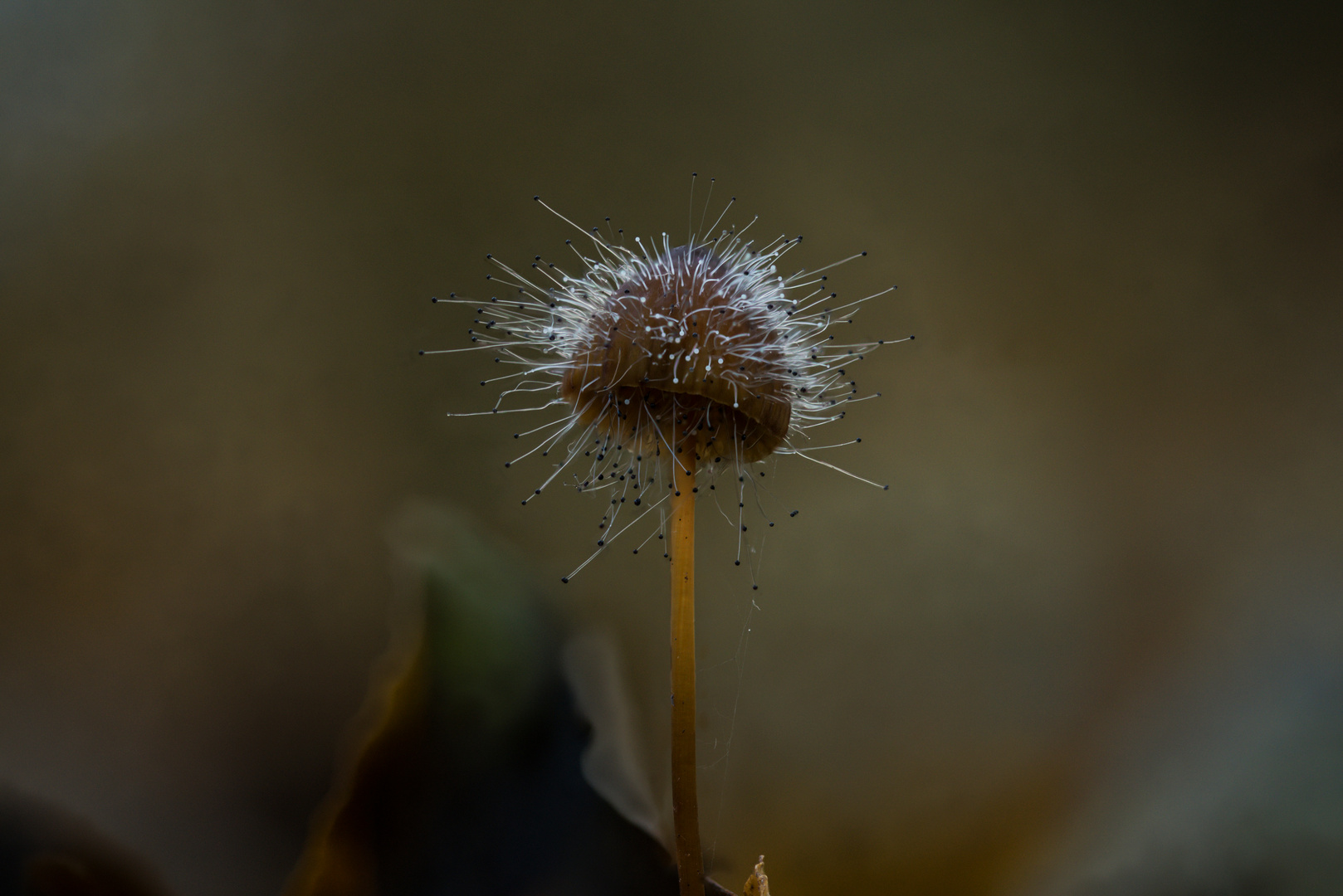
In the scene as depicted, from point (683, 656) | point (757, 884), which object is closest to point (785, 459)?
point (683, 656)

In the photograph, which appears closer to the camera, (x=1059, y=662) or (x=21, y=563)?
(x=21, y=563)

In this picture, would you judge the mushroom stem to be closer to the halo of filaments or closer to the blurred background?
the halo of filaments

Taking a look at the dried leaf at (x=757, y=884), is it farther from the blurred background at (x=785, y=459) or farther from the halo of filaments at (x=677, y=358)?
the halo of filaments at (x=677, y=358)

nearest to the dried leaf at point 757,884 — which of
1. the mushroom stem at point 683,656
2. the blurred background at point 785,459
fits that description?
the mushroom stem at point 683,656

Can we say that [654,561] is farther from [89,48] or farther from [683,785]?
[89,48]

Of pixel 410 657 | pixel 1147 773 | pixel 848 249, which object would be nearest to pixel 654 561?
pixel 410 657
